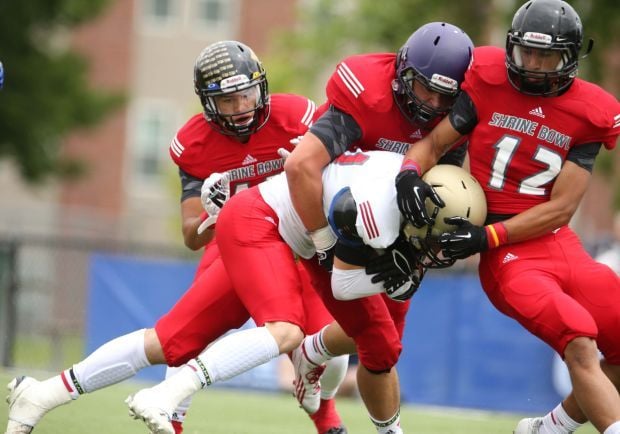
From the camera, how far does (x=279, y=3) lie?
99.0ft

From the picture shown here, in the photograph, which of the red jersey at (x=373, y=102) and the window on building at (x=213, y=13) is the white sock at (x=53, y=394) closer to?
the red jersey at (x=373, y=102)

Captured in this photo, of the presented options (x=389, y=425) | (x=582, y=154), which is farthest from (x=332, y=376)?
(x=582, y=154)

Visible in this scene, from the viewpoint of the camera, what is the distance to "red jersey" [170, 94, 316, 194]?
6.30m

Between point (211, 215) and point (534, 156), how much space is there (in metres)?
1.61

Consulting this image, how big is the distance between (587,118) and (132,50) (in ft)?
83.8

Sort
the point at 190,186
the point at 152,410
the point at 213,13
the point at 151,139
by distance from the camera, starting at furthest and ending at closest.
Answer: the point at 151,139
the point at 213,13
the point at 190,186
the point at 152,410

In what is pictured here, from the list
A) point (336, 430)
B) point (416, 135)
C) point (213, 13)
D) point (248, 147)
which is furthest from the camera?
point (213, 13)

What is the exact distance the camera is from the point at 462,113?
18.2ft

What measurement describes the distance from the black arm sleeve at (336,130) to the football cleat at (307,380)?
1382 millimetres

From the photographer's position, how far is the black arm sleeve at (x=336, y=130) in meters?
5.52

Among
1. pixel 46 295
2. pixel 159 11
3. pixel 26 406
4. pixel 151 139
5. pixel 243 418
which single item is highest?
pixel 26 406

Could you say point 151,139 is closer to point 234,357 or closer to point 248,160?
point 248,160

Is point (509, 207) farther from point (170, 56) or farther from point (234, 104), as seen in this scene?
point (170, 56)

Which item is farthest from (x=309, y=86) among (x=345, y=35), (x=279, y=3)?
(x=279, y=3)
